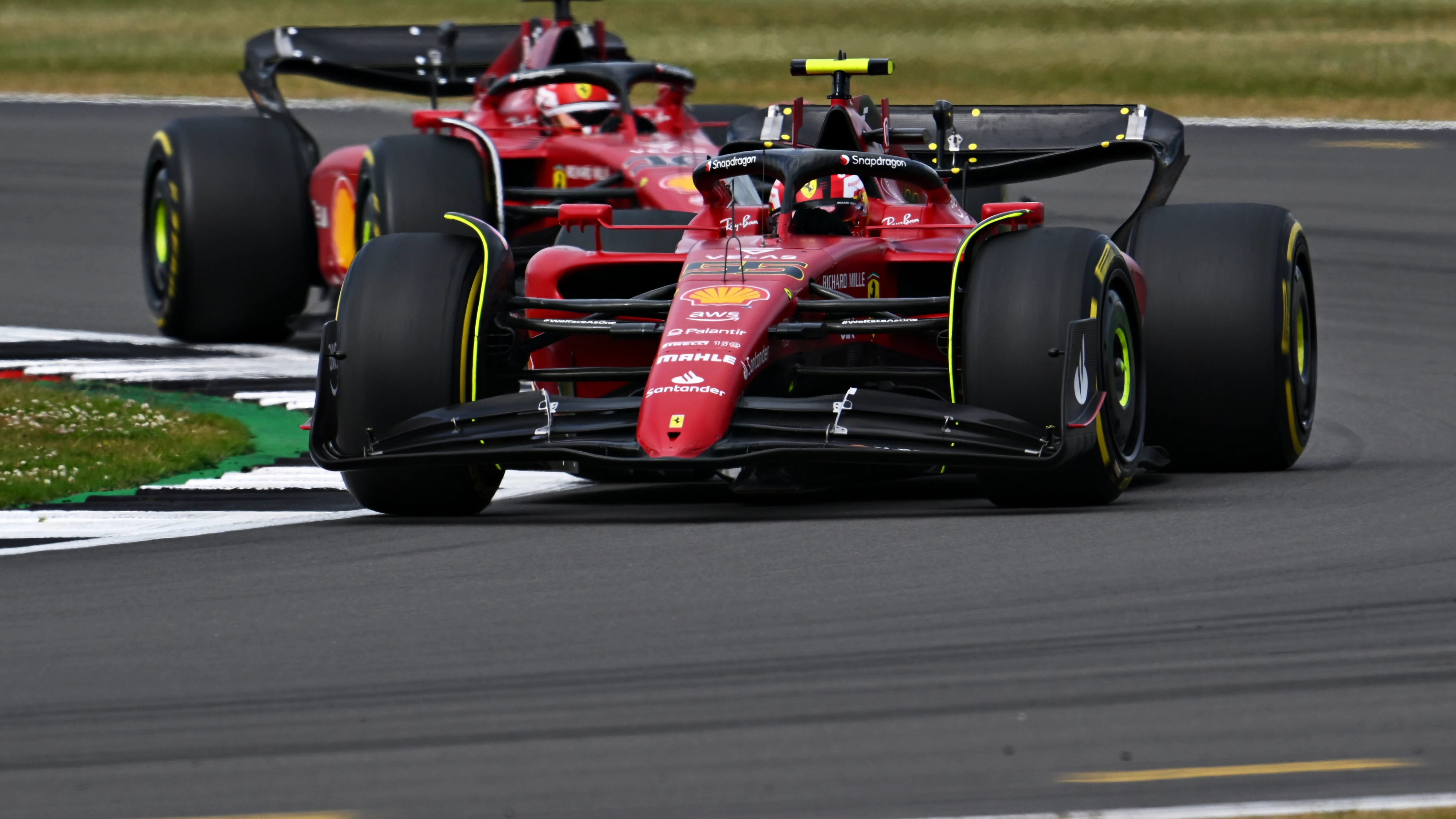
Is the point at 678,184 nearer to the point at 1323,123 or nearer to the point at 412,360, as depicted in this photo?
the point at 412,360

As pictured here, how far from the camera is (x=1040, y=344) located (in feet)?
25.9

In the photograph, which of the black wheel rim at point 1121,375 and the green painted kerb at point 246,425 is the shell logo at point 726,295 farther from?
the green painted kerb at point 246,425

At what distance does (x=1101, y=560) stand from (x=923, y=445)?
88 centimetres

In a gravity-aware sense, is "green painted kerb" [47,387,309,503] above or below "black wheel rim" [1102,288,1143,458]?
below

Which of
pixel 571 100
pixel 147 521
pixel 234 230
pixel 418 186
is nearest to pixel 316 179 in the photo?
pixel 234 230

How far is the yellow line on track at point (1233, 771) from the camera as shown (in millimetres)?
4898

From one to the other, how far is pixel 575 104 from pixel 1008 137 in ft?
13.0

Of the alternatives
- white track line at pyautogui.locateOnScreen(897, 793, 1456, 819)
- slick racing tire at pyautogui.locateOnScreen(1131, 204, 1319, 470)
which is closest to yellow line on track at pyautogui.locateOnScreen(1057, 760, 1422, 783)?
white track line at pyautogui.locateOnScreen(897, 793, 1456, 819)

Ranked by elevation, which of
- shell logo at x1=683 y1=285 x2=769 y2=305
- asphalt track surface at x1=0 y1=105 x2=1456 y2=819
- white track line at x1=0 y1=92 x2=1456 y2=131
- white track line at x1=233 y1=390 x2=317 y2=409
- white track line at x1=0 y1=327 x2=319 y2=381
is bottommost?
white track line at x1=0 y1=327 x2=319 y2=381

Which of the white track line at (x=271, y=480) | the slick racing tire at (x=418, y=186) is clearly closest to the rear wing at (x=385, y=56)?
the slick racing tire at (x=418, y=186)

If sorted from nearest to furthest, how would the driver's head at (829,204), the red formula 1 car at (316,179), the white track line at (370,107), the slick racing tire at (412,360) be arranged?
the slick racing tire at (412,360)
the driver's head at (829,204)
the red formula 1 car at (316,179)
the white track line at (370,107)

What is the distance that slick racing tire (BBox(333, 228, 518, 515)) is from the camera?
835cm

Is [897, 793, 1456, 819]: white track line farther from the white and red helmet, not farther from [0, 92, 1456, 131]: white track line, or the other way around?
[0, 92, 1456, 131]: white track line

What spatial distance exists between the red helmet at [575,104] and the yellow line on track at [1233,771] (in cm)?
1029
